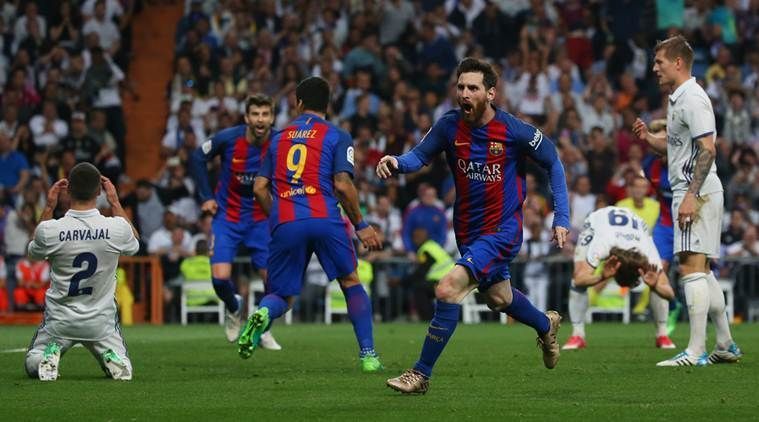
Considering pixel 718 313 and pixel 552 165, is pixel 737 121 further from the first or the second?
pixel 552 165

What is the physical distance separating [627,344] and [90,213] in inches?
282

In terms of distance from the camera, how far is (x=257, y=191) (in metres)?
12.8

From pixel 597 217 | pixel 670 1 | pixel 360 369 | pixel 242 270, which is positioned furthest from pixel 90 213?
pixel 670 1

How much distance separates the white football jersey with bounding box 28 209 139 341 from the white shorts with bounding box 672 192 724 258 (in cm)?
434

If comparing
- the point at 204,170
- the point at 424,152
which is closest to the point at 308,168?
the point at 424,152

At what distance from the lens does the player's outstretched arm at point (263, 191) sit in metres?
12.7

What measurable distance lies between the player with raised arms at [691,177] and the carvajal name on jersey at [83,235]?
4390mm

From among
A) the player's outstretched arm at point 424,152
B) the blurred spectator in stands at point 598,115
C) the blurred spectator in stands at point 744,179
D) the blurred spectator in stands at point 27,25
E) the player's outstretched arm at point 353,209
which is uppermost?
the blurred spectator in stands at point 27,25

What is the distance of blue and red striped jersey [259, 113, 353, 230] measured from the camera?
40.8 ft

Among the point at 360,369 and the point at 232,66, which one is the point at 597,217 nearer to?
the point at 360,369

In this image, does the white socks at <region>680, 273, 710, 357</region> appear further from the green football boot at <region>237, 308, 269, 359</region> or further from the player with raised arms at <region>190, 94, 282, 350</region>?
the player with raised arms at <region>190, 94, 282, 350</region>

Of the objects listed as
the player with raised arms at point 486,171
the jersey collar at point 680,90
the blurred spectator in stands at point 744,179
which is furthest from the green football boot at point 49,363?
the blurred spectator in stands at point 744,179

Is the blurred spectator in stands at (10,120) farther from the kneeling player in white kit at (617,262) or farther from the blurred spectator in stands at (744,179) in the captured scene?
the kneeling player in white kit at (617,262)

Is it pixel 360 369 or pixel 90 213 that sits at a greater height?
pixel 90 213
